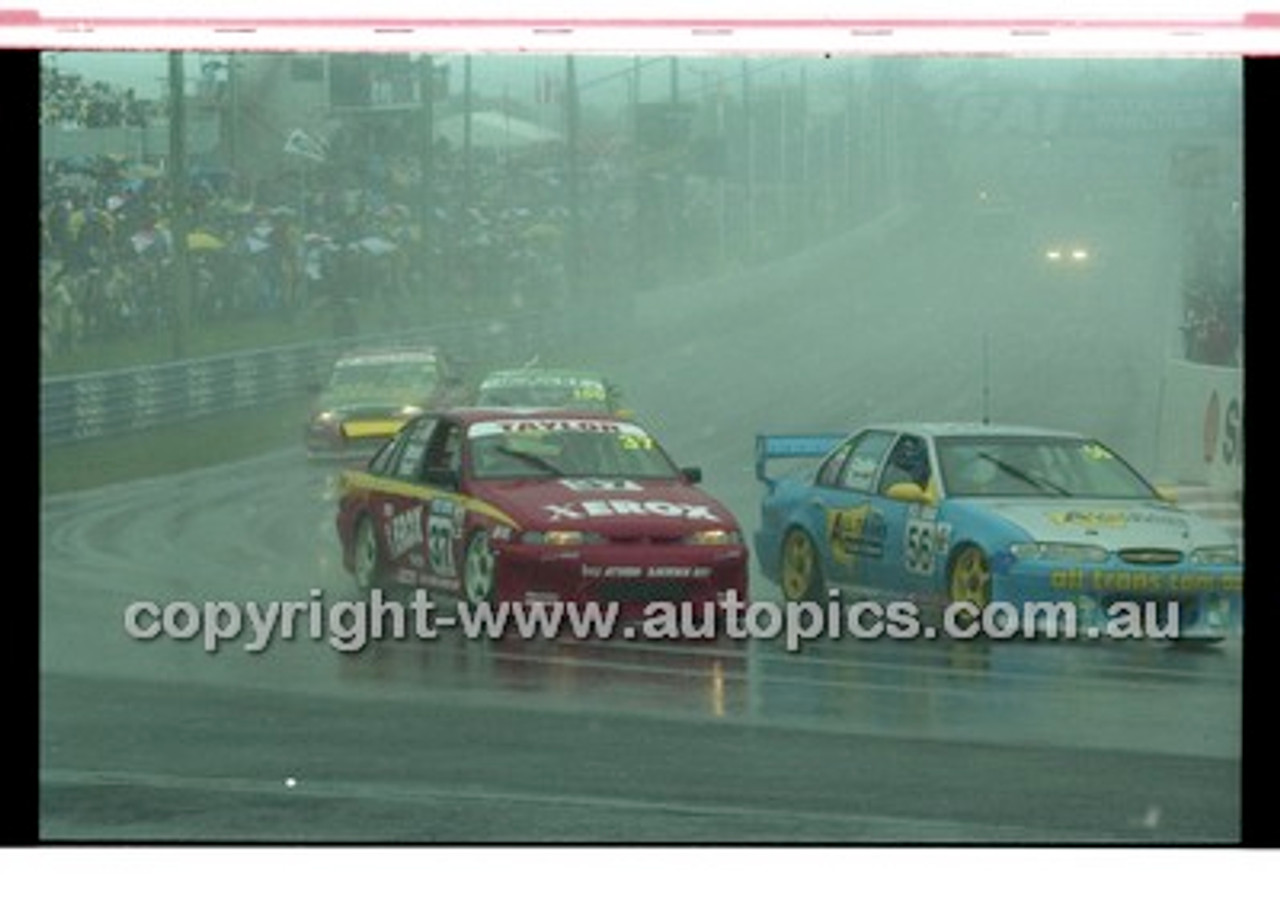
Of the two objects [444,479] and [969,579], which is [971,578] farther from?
[444,479]

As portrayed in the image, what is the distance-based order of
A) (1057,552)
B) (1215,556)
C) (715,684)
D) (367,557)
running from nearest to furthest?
1. (715,684)
2. (1215,556)
3. (367,557)
4. (1057,552)

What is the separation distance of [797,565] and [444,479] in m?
1.27

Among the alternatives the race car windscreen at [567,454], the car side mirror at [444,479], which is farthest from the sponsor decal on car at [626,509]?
the car side mirror at [444,479]

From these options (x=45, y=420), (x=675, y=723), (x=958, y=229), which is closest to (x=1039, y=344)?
(x=958, y=229)

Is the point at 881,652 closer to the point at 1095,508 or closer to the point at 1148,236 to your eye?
the point at 1095,508

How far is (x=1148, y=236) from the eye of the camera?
10586 mm

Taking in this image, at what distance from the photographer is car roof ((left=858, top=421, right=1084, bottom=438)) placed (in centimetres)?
1047

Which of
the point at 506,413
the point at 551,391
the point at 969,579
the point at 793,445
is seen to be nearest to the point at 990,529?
the point at 969,579

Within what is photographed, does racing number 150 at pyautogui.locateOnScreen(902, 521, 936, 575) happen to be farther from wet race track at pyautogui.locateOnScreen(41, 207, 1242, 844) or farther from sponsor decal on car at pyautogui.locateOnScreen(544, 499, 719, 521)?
sponsor decal on car at pyautogui.locateOnScreen(544, 499, 719, 521)

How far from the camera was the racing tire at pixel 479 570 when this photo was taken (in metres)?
10.5

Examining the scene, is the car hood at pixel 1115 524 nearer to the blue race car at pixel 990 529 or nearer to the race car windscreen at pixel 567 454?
the blue race car at pixel 990 529

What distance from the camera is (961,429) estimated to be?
10570 mm

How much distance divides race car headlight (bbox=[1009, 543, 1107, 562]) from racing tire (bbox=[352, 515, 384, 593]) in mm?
2163

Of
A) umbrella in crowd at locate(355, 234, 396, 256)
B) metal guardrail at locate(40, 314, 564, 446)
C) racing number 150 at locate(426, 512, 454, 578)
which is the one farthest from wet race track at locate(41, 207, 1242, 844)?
umbrella in crowd at locate(355, 234, 396, 256)
